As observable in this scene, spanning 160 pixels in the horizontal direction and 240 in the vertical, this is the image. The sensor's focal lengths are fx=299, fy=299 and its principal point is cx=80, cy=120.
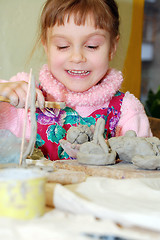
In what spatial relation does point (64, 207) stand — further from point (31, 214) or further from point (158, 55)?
point (158, 55)

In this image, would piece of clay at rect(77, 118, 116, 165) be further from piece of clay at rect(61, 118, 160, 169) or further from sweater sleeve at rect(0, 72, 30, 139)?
sweater sleeve at rect(0, 72, 30, 139)

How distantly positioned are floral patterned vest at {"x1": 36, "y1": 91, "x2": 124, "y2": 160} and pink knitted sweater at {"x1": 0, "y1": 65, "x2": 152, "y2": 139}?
4 centimetres

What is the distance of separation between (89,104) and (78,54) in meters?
0.24

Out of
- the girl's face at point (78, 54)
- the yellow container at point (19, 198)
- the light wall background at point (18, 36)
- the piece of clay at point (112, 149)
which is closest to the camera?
the yellow container at point (19, 198)

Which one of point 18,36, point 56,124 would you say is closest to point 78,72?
point 56,124

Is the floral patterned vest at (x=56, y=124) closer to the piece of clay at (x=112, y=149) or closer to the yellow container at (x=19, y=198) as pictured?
the piece of clay at (x=112, y=149)

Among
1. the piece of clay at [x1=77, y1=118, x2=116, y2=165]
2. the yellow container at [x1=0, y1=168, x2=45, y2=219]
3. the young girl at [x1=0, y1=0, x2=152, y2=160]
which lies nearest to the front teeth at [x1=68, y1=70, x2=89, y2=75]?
the young girl at [x1=0, y1=0, x2=152, y2=160]

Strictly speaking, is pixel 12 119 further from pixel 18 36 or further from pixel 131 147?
pixel 18 36

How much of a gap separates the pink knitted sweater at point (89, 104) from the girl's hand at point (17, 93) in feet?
1.08

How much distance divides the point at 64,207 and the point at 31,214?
6 centimetres

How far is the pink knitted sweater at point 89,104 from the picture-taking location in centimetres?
129

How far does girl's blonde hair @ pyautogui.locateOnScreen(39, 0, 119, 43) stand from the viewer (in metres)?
1.21

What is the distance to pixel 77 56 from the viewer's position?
1.20m

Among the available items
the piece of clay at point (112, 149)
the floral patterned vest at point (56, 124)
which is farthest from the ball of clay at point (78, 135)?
the floral patterned vest at point (56, 124)
